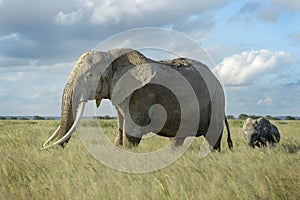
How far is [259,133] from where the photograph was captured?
37.2 feet

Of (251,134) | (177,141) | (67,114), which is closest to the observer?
(67,114)

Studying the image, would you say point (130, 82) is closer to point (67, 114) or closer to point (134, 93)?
point (134, 93)

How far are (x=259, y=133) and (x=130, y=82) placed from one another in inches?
169

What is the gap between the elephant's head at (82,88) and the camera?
8.09 meters

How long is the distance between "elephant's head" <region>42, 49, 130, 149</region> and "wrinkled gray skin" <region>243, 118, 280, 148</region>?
14.2 ft

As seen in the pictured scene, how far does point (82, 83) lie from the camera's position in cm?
816

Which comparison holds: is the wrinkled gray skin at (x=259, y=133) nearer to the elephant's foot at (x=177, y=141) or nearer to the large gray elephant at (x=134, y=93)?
the elephant's foot at (x=177, y=141)

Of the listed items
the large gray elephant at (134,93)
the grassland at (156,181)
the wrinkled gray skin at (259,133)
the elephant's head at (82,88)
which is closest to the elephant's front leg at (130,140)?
the large gray elephant at (134,93)

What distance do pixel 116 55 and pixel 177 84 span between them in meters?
1.28

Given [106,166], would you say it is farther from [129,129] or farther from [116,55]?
[116,55]

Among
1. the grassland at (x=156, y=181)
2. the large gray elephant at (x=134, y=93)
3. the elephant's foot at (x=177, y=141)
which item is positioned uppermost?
the large gray elephant at (x=134, y=93)

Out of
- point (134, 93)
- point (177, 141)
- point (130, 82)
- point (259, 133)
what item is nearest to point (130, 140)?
point (134, 93)

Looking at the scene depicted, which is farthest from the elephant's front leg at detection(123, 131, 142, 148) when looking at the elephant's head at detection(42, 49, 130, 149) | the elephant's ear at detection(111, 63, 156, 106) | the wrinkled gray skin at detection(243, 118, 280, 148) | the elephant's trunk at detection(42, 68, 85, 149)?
the wrinkled gray skin at detection(243, 118, 280, 148)

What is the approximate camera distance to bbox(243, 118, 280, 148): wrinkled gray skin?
11.2m
